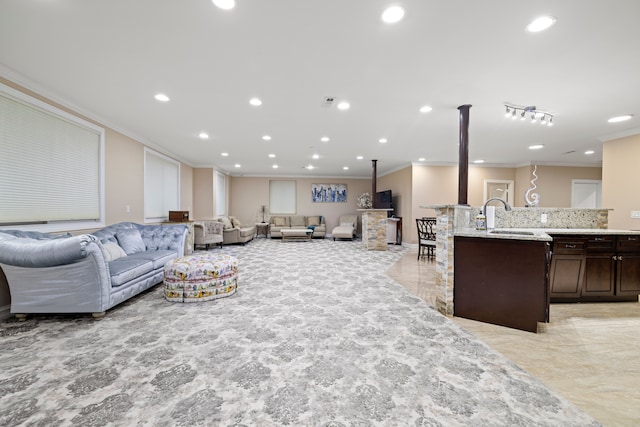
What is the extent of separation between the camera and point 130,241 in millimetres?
3891

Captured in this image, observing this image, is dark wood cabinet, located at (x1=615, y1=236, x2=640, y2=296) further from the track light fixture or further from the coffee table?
the coffee table

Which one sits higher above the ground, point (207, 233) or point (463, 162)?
point (463, 162)

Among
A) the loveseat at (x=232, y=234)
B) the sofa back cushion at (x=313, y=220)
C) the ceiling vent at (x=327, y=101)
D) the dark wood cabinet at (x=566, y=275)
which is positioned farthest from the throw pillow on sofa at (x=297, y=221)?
the dark wood cabinet at (x=566, y=275)

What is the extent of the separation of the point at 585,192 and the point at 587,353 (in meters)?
8.47

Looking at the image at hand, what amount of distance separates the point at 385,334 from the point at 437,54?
270cm

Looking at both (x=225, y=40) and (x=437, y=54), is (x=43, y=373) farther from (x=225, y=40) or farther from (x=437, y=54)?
(x=437, y=54)

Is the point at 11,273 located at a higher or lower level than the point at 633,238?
lower

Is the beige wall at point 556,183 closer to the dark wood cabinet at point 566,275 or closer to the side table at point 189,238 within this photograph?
the dark wood cabinet at point 566,275

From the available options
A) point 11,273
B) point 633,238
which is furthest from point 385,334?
point 11,273

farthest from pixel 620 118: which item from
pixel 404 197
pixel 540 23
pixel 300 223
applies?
pixel 300 223

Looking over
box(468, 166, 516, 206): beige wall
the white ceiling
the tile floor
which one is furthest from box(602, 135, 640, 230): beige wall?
box(468, 166, 516, 206): beige wall

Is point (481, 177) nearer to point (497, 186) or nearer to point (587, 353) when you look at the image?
point (497, 186)

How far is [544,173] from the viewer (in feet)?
25.0

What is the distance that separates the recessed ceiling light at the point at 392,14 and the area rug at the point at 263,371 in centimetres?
262
